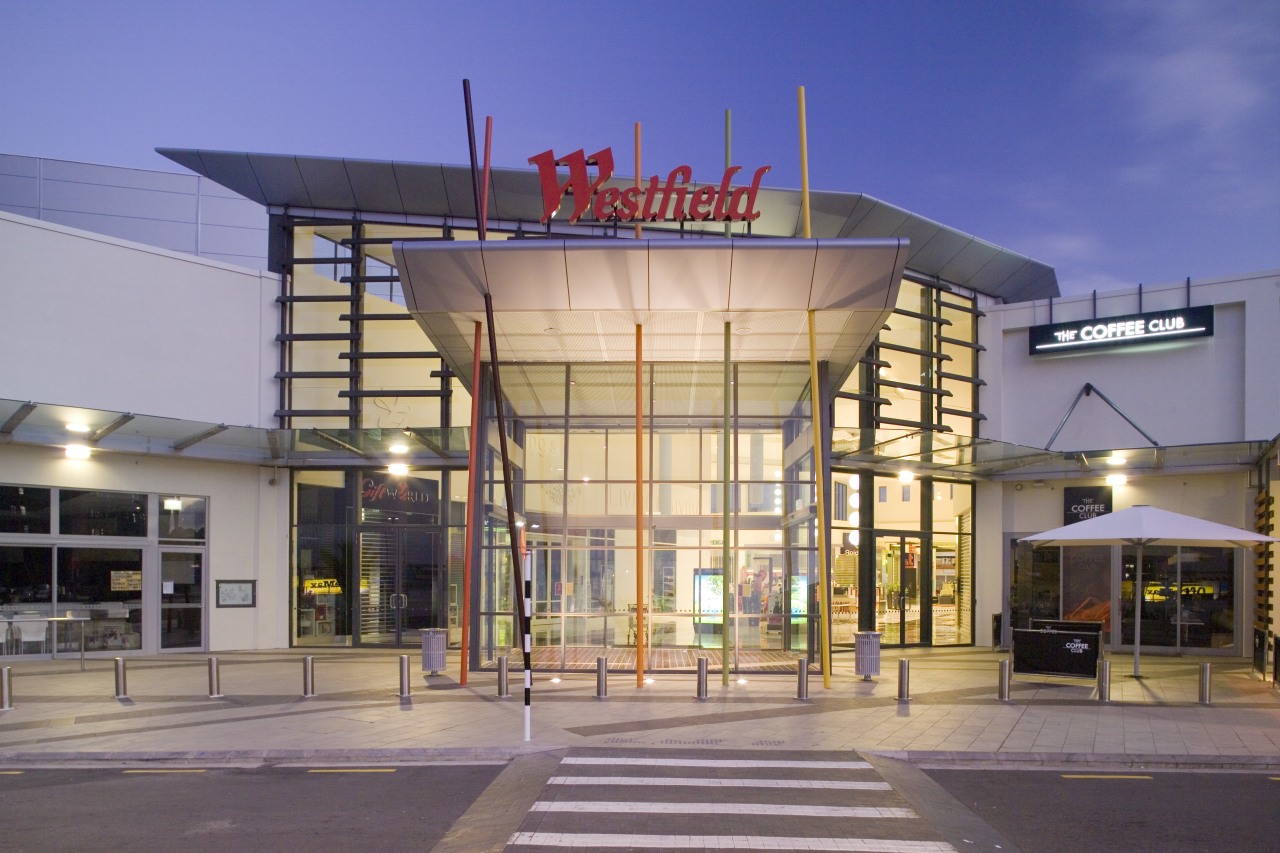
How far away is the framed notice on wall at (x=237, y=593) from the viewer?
72.4 feet

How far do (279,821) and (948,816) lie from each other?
18.4 ft

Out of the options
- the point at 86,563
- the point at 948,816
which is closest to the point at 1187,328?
the point at 948,816

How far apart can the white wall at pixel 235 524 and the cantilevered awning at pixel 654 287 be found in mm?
8212

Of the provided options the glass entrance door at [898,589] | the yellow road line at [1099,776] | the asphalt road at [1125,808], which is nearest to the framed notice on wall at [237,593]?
the glass entrance door at [898,589]

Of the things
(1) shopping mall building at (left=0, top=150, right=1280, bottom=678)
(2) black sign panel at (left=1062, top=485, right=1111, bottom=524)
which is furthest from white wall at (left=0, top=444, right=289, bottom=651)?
(2) black sign panel at (left=1062, top=485, right=1111, bottom=524)

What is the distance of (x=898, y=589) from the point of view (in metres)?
24.0

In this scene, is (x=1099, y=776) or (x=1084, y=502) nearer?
(x=1099, y=776)

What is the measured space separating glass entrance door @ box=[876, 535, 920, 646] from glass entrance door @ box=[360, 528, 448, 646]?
10231 millimetres

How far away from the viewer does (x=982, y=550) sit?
83.2 ft

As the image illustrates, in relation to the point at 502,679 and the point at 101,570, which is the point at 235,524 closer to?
the point at 101,570

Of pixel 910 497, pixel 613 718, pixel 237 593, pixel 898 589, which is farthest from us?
pixel 910 497

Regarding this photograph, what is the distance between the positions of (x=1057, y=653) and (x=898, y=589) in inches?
266

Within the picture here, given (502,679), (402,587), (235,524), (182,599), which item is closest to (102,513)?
(182,599)

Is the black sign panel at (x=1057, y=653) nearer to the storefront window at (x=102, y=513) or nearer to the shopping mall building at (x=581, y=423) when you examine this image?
the shopping mall building at (x=581, y=423)
